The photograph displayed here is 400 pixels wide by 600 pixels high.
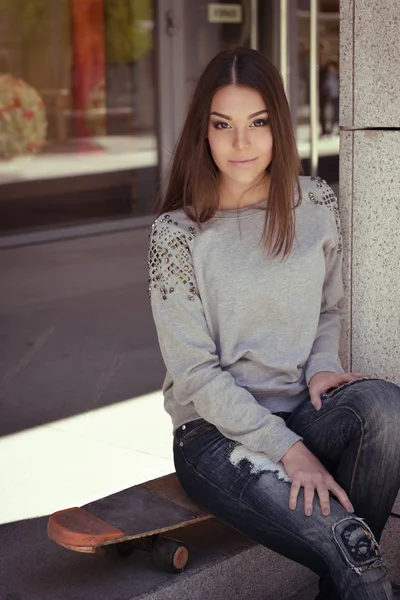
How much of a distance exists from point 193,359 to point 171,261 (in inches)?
10.5

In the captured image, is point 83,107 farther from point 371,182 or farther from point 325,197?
point 325,197

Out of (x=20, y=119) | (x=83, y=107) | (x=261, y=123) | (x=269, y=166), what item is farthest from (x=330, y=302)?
(x=83, y=107)

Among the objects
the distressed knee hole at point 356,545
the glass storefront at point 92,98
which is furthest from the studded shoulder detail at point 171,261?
the glass storefront at point 92,98

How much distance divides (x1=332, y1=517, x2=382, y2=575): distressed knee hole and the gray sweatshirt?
294 millimetres

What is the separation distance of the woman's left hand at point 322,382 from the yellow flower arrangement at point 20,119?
741 centimetres

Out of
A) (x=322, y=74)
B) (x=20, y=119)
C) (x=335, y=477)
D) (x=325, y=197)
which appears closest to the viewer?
(x=335, y=477)

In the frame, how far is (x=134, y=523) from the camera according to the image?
8.96 feet

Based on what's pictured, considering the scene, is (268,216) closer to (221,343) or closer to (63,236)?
(221,343)

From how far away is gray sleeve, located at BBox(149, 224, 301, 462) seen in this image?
2564mm

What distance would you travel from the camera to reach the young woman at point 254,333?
8.40 ft

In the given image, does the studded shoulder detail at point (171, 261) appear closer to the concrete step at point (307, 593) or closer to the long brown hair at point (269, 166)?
the long brown hair at point (269, 166)

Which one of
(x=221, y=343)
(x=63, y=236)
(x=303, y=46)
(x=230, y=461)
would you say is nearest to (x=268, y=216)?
(x=221, y=343)

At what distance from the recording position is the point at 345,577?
91.8 inches

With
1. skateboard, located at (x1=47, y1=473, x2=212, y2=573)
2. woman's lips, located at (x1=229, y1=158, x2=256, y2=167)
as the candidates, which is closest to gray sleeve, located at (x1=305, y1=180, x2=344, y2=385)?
woman's lips, located at (x1=229, y1=158, x2=256, y2=167)
